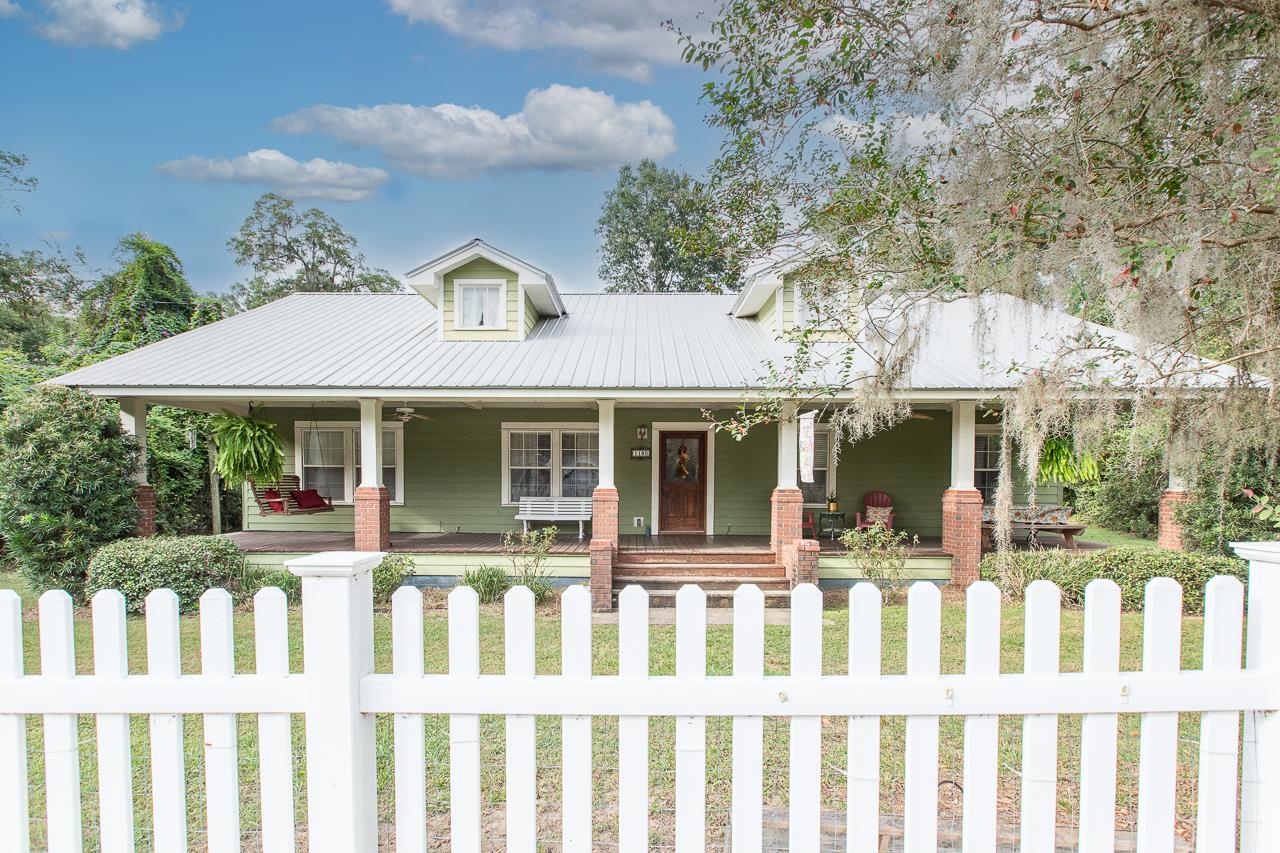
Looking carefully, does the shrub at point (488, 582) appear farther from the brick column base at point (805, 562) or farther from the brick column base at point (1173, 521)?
the brick column base at point (1173, 521)

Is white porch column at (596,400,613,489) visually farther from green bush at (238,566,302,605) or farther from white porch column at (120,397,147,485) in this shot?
white porch column at (120,397,147,485)

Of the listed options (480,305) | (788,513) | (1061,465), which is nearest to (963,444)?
(1061,465)

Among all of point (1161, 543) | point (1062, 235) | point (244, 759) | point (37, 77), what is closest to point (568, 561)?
point (244, 759)

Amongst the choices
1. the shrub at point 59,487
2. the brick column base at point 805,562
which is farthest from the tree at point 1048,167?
the shrub at point 59,487

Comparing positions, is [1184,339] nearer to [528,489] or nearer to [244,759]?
[244,759]

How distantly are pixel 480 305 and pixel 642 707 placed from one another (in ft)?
33.6

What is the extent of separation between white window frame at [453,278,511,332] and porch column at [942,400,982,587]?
7.51m

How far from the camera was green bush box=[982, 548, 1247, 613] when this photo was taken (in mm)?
8000

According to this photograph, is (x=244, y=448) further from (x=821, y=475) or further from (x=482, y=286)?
(x=821, y=475)

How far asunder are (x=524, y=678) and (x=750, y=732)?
0.62m

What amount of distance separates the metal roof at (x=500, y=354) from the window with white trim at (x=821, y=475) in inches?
84.1

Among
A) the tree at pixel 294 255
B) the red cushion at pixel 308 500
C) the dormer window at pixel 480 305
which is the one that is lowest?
the red cushion at pixel 308 500

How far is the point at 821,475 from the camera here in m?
11.7

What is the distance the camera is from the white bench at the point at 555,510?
10570 mm
